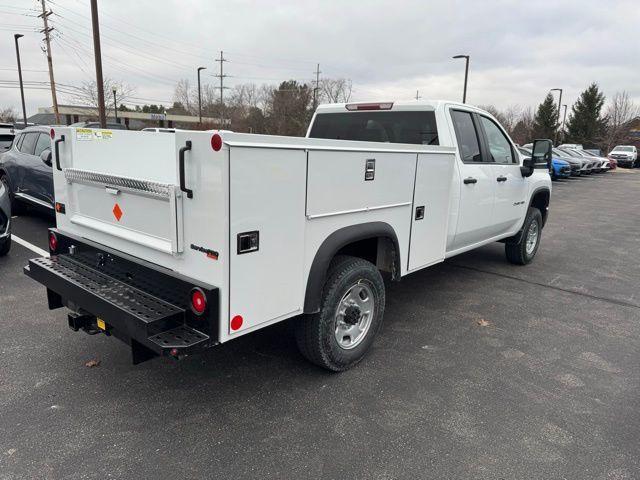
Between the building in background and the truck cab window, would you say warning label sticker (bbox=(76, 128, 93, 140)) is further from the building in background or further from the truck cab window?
the building in background

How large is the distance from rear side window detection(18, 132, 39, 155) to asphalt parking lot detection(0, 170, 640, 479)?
396 cm

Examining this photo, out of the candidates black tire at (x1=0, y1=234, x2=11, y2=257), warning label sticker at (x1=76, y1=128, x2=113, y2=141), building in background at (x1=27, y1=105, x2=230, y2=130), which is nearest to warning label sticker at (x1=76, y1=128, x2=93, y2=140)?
warning label sticker at (x1=76, y1=128, x2=113, y2=141)

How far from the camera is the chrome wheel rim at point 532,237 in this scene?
6953 mm

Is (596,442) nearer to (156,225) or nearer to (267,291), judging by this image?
(267,291)

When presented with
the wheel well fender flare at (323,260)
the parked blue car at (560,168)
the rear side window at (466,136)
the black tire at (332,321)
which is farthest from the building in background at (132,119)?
the wheel well fender flare at (323,260)

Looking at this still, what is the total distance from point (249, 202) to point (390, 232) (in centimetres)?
150

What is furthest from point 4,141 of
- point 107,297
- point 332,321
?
point 332,321

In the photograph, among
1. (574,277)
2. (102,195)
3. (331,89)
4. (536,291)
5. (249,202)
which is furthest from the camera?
(331,89)

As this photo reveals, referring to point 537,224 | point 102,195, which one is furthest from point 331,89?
point 102,195

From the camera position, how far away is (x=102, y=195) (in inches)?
134

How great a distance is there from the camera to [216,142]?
2.42 metres

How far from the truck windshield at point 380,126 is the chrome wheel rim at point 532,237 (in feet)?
9.93

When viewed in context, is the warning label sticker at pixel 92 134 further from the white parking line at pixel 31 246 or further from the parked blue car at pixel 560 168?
the parked blue car at pixel 560 168

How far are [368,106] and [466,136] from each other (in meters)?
1.07
